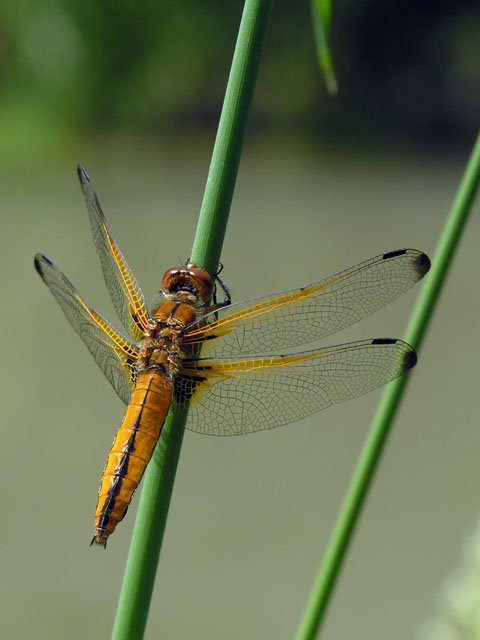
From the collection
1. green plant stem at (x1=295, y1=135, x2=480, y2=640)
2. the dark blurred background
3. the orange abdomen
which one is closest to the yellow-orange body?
the orange abdomen

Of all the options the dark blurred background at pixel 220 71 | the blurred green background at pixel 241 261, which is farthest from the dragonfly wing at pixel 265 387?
the dark blurred background at pixel 220 71

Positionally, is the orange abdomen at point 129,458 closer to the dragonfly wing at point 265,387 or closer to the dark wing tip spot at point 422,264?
the dragonfly wing at point 265,387

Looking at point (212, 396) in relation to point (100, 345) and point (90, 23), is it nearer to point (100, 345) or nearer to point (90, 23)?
point (100, 345)

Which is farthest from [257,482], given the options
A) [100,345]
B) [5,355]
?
[100,345]

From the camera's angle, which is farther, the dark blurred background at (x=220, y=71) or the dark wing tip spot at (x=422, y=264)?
the dark blurred background at (x=220, y=71)

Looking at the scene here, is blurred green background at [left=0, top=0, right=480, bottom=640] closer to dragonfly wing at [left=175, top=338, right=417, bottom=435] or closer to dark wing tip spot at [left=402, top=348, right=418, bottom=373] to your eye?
dragonfly wing at [left=175, top=338, right=417, bottom=435]

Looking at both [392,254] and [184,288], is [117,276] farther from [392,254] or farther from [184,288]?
[392,254]
